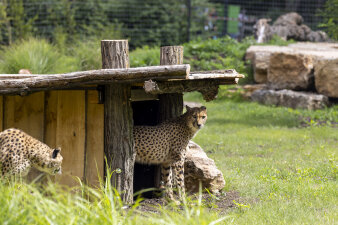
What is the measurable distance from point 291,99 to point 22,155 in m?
8.57

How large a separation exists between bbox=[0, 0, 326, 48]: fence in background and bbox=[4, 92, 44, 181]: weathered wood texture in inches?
443

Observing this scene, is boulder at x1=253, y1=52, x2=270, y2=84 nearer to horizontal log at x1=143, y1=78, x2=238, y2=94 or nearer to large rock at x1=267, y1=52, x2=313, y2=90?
large rock at x1=267, y1=52, x2=313, y2=90

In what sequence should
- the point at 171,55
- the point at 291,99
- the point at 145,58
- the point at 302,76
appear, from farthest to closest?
the point at 145,58, the point at 302,76, the point at 291,99, the point at 171,55

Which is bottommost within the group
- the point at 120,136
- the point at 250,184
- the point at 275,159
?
the point at 275,159

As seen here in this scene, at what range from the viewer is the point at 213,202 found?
574 centimetres

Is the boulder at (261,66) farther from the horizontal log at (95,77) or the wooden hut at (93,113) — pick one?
the horizontal log at (95,77)

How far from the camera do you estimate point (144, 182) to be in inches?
257

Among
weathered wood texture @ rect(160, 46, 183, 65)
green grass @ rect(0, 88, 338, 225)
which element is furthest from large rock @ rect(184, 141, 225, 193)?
weathered wood texture @ rect(160, 46, 183, 65)

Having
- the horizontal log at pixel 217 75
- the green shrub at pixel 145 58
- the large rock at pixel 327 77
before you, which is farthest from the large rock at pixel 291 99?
the horizontal log at pixel 217 75

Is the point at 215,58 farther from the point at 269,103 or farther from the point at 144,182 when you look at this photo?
→ the point at 144,182

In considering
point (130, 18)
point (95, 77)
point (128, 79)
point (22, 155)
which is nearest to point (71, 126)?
point (22, 155)

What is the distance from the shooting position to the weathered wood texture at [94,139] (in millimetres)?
5684

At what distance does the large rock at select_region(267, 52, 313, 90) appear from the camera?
41.3 feet

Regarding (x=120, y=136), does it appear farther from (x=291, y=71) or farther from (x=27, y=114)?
(x=291, y=71)
